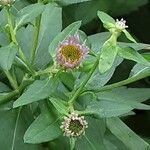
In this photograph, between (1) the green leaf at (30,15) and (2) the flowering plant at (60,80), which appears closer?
(2) the flowering plant at (60,80)

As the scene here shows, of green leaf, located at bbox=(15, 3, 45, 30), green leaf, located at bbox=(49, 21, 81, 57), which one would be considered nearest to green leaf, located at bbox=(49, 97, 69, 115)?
green leaf, located at bbox=(49, 21, 81, 57)

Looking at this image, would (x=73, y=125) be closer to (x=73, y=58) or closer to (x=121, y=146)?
(x=73, y=58)

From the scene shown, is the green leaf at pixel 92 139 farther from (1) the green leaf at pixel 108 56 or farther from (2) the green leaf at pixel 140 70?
(1) the green leaf at pixel 108 56

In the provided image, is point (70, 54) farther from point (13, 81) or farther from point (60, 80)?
point (13, 81)

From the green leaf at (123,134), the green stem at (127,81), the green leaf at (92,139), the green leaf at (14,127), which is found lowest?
the green leaf at (123,134)

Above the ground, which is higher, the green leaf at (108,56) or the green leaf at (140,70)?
the green leaf at (108,56)

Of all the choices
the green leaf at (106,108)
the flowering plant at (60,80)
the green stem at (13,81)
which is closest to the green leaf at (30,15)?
the flowering plant at (60,80)

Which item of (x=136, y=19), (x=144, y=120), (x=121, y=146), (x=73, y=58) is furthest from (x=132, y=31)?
(x=73, y=58)

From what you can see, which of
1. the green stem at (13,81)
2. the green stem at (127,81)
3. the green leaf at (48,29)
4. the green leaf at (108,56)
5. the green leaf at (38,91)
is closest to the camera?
the green leaf at (108,56)
